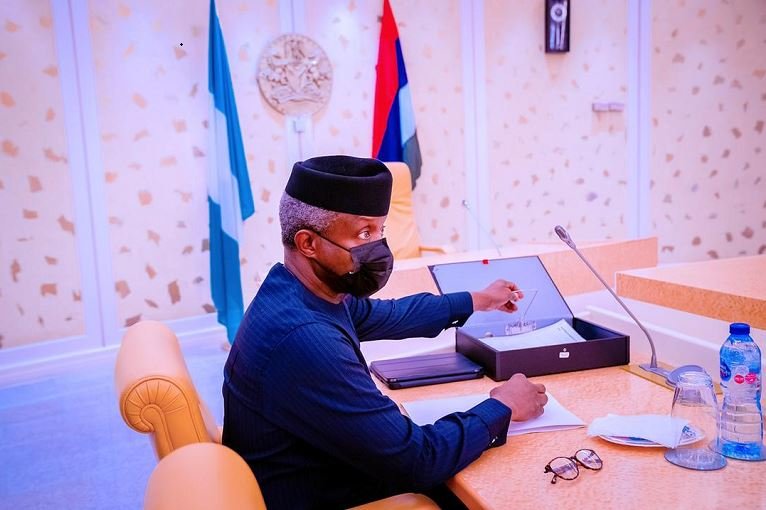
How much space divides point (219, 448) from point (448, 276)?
38.6 inches

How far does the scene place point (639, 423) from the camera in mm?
1094

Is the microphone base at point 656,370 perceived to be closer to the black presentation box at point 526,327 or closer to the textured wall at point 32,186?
the black presentation box at point 526,327

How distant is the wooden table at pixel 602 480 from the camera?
0.86m

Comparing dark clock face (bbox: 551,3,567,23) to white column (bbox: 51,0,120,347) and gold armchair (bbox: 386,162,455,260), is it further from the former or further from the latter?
white column (bbox: 51,0,120,347)

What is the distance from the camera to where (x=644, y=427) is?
1.07m

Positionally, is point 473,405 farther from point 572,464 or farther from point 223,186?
point 223,186

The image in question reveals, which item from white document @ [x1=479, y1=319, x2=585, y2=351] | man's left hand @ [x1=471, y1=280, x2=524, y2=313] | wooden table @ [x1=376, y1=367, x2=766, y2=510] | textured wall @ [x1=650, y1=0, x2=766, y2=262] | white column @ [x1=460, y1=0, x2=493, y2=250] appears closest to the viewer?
wooden table @ [x1=376, y1=367, x2=766, y2=510]

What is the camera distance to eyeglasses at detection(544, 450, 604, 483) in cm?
95

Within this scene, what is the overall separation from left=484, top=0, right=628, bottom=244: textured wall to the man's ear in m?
4.25

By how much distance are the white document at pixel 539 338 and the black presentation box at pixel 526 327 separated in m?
0.02

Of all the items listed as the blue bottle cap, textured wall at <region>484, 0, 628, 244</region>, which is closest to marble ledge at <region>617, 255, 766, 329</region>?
the blue bottle cap

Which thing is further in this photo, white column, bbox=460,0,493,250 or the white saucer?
white column, bbox=460,0,493,250

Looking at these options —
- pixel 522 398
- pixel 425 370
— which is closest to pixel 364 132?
pixel 425 370

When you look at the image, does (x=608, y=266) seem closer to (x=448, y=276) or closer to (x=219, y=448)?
(x=448, y=276)
